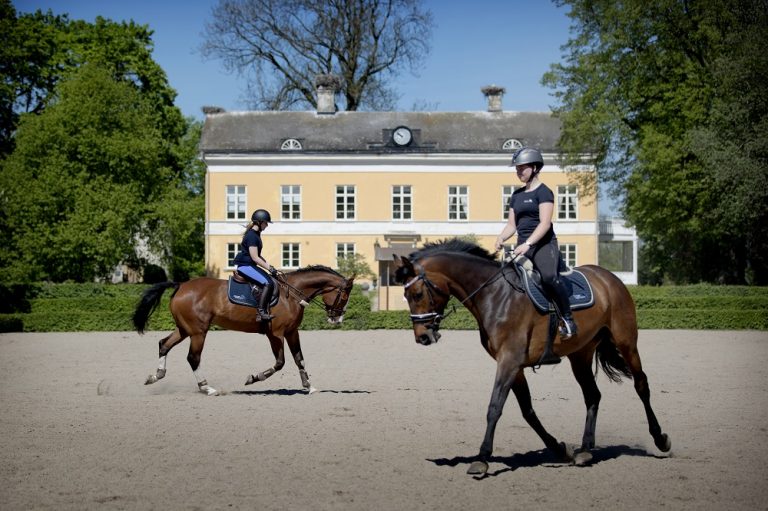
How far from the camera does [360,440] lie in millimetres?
9375

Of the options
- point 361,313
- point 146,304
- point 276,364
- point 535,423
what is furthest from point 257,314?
point 361,313

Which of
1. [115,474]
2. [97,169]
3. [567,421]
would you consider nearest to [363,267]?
[97,169]

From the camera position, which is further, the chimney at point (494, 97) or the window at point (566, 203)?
the chimney at point (494, 97)

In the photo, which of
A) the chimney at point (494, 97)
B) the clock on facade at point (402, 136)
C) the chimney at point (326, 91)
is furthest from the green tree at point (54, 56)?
the chimney at point (494, 97)

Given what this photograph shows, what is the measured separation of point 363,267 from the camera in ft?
148

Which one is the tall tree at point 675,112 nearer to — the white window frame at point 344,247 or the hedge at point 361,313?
the hedge at point 361,313

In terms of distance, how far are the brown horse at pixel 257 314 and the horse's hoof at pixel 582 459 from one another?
6.15 meters

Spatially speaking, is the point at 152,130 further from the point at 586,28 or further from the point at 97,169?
the point at 586,28

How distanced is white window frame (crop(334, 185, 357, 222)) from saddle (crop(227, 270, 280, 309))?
35913 mm

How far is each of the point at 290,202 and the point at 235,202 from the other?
3158 mm

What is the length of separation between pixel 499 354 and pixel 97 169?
121ft

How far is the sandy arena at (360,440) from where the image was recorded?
275 inches

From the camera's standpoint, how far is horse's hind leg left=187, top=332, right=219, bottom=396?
13328 millimetres

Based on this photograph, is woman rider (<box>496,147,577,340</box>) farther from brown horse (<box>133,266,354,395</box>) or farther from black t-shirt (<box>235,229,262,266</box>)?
black t-shirt (<box>235,229,262,266</box>)
